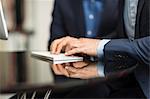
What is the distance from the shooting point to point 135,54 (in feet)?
3.26

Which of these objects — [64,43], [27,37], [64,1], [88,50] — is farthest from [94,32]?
[27,37]

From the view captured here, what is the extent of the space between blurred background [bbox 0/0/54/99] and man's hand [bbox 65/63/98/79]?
5.44 ft

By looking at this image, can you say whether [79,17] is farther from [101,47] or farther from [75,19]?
[101,47]

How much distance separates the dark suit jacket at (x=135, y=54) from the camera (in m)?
0.98

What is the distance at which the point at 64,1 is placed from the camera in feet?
5.30

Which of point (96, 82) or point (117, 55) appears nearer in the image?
point (96, 82)

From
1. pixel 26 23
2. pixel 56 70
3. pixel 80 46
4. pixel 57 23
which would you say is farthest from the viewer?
pixel 26 23

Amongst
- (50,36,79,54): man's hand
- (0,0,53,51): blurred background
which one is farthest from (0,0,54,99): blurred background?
(50,36,79,54): man's hand

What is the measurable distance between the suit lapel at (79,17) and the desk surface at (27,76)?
1.21 ft

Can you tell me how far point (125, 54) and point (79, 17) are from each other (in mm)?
582

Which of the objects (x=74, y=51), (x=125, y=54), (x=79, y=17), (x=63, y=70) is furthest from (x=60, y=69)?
(x=79, y=17)

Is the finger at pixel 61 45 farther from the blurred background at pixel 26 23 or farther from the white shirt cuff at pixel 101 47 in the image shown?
the blurred background at pixel 26 23

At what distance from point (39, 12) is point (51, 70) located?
201 cm

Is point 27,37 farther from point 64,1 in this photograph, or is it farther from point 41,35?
point 64,1
